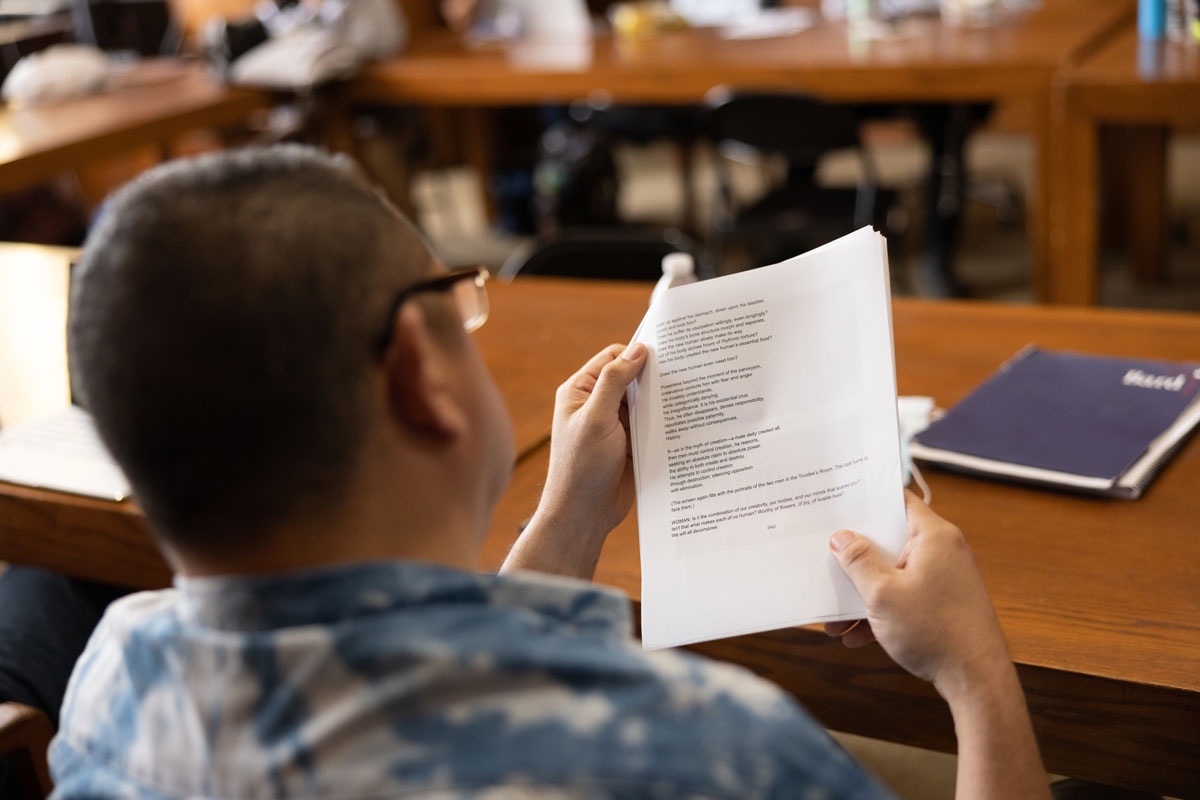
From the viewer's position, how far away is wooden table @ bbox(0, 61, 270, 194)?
11.0ft

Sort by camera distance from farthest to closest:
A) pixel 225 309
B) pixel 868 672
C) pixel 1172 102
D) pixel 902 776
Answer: pixel 1172 102 < pixel 902 776 < pixel 868 672 < pixel 225 309

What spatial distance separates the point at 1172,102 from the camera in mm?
2680

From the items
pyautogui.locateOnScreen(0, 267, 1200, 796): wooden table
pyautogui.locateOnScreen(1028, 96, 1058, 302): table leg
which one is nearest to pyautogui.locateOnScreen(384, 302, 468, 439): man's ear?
pyautogui.locateOnScreen(0, 267, 1200, 796): wooden table

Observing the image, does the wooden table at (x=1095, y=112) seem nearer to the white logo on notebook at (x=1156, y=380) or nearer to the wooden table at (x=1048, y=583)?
the wooden table at (x=1048, y=583)

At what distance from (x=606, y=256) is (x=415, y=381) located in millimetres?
1451

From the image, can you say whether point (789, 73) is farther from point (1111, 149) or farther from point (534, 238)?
point (534, 238)

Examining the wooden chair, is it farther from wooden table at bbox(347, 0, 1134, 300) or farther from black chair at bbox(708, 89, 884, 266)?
wooden table at bbox(347, 0, 1134, 300)

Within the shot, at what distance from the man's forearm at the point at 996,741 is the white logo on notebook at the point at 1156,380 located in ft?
1.89

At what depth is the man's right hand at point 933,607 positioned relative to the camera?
0.74 meters

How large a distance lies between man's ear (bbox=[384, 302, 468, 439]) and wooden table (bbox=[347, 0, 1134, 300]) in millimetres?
2696

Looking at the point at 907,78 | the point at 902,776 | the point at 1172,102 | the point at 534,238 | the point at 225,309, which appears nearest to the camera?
the point at 225,309

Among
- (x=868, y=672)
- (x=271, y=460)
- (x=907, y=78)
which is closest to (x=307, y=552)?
(x=271, y=460)

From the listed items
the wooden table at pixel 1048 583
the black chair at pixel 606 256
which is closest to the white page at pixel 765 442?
the wooden table at pixel 1048 583

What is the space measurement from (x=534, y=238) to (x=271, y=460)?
437 centimetres
